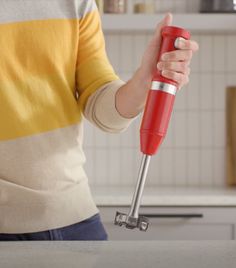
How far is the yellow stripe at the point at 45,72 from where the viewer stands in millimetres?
1112

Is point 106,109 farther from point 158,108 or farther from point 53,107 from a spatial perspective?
point 158,108

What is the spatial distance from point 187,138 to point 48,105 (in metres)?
1.87

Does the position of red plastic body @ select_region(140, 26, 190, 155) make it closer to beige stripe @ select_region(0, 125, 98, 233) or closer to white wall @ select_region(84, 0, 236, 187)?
beige stripe @ select_region(0, 125, 98, 233)

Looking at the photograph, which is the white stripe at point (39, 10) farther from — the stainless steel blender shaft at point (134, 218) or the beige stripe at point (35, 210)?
the stainless steel blender shaft at point (134, 218)

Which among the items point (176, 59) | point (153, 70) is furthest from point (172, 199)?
point (176, 59)

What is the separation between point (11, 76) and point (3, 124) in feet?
0.29

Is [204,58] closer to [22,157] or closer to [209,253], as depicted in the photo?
[22,157]

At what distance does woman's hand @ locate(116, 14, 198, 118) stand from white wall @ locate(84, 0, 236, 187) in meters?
1.77

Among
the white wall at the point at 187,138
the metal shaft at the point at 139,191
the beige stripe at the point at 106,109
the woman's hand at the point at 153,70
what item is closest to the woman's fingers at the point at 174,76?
the woman's hand at the point at 153,70

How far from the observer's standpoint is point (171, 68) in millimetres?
933

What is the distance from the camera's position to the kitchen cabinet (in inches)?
97.3

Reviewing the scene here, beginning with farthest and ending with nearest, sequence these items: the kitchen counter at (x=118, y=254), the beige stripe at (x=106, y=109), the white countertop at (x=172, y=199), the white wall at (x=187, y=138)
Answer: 1. the white wall at (x=187, y=138)
2. the white countertop at (x=172, y=199)
3. the beige stripe at (x=106, y=109)
4. the kitchen counter at (x=118, y=254)

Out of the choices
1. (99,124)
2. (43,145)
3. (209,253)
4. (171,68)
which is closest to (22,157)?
(43,145)

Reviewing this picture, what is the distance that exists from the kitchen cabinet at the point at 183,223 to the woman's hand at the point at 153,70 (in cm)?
132
